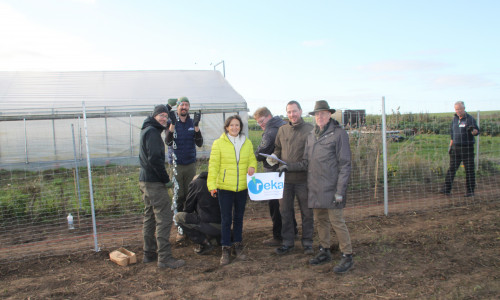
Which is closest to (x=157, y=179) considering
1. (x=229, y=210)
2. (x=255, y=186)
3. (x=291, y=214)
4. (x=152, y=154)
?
(x=152, y=154)

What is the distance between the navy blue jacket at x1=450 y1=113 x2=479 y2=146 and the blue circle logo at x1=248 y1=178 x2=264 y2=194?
5.27 metres

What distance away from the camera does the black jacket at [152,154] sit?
4109 millimetres

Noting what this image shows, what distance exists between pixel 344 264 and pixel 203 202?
1926 mm

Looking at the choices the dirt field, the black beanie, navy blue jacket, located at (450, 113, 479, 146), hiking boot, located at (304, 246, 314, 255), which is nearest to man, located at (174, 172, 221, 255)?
the dirt field

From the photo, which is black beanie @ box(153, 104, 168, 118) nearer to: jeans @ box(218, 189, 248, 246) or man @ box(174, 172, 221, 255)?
man @ box(174, 172, 221, 255)

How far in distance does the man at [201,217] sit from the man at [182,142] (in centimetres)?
49

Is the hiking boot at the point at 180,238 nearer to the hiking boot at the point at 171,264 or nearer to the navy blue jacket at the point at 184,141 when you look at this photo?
the hiking boot at the point at 171,264

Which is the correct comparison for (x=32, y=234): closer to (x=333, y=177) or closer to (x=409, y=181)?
(x=333, y=177)

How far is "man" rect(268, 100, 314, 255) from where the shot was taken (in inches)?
178

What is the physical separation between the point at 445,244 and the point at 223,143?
3291 mm

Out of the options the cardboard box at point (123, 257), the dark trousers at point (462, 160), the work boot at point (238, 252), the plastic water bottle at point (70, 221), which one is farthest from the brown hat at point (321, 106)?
the dark trousers at point (462, 160)

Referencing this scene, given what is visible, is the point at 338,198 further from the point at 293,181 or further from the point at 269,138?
the point at 269,138

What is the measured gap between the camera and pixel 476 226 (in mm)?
5426

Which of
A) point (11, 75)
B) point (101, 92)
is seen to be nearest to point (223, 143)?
point (101, 92)
